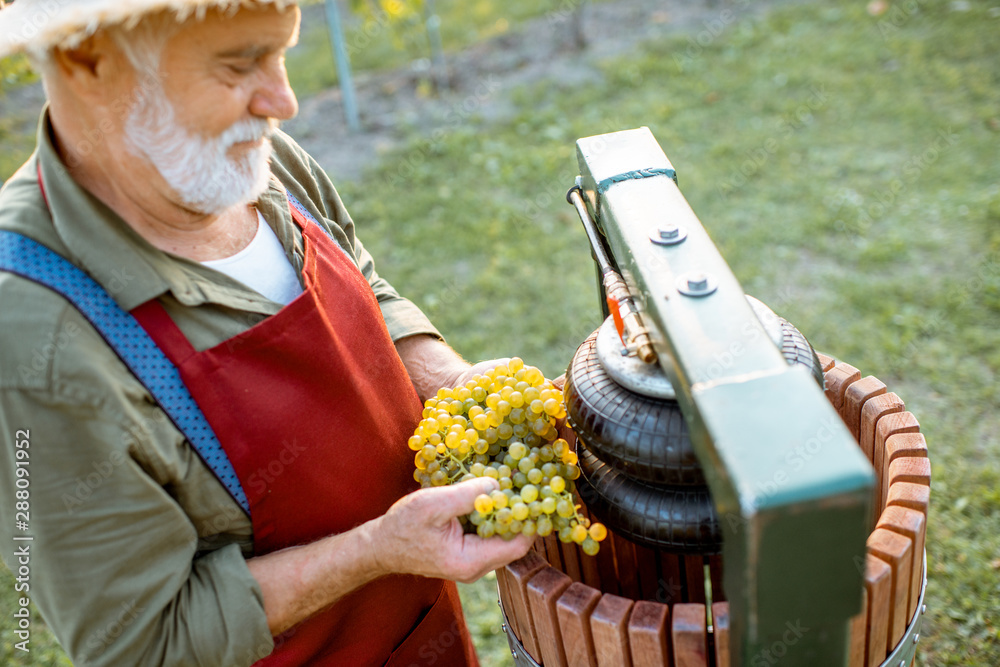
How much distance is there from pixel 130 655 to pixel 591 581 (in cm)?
97

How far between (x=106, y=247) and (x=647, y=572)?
4.35ft

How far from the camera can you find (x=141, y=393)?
1.35 m

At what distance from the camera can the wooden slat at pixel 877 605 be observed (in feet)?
4.27

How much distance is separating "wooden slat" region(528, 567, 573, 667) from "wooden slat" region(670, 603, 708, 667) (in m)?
0.21

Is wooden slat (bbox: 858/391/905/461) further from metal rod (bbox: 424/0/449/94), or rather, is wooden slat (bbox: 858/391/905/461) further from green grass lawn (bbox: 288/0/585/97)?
green grass lawn (bbox: 288/0/585/97)

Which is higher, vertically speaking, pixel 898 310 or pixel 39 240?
pixel 39 240

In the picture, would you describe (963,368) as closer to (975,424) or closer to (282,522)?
(975,424)

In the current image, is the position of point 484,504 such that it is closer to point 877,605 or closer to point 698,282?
point 698,282

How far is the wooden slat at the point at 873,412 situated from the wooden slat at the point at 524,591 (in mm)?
736

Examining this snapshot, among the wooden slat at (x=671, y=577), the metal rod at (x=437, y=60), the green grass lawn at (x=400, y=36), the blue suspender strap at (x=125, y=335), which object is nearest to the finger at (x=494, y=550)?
the blue suspender strap at (x=125, y=335)

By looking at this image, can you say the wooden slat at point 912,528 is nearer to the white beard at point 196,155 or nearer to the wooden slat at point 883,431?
the wooden slat at point 883,431

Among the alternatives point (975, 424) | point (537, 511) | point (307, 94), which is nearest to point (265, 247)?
point (537, 511)

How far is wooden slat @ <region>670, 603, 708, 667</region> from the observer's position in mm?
1290

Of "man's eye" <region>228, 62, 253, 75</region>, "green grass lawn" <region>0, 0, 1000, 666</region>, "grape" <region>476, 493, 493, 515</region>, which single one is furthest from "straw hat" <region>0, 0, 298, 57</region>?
"green grass lawn" <region>0, 0, 1000, 666</region>
